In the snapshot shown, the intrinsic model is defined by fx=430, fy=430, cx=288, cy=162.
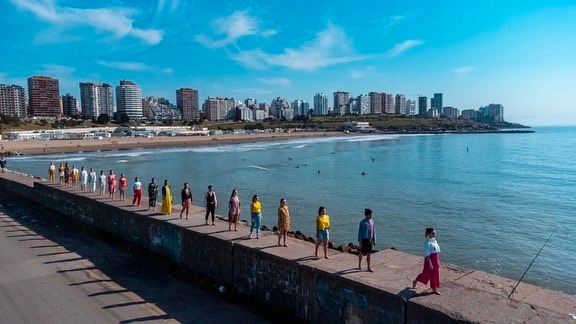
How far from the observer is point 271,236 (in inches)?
466

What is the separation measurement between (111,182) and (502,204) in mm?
25960

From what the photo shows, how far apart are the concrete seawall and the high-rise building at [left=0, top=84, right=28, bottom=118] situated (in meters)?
189

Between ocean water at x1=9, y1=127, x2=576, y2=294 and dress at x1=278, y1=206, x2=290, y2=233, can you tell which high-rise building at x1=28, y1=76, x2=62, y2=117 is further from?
dress at x1=278, y1=206, x2=290, y2=233

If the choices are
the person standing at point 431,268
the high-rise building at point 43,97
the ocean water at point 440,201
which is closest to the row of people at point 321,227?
the person standing at point 431,268

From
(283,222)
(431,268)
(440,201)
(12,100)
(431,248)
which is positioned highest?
(12,100)

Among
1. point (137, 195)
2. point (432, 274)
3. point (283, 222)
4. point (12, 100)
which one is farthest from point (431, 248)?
point (12, 100)

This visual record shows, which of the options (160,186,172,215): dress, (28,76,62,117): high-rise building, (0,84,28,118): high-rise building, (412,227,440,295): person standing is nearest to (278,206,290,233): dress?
(412,227,440,295): person standing

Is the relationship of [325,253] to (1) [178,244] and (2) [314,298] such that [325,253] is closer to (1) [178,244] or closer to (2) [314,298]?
(2) [314,298]

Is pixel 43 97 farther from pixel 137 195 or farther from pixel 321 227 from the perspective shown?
pixel 321 227

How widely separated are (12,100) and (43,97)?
12.9 metres

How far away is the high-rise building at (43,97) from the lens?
187 m

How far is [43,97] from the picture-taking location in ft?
620

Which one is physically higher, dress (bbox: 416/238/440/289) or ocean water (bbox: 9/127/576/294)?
dress (bbox: 416/238/440/289)

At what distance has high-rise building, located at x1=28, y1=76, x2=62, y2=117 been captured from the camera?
613 ft
